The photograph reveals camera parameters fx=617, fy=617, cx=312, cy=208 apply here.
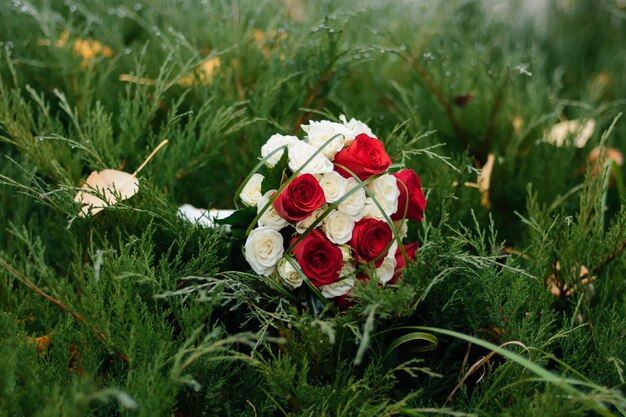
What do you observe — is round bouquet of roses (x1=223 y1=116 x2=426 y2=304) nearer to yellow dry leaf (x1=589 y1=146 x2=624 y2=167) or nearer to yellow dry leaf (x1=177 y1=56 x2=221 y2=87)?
yellow dry leaf (x1=177 y1=56 x2=221 y2=87)

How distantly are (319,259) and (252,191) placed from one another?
0.17 metres

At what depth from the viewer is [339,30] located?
1.33 metres

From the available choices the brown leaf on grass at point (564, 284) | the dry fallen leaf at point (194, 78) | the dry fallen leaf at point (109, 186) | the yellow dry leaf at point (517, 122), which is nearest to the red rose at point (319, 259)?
the dry fallen leaf at point (109, 186)

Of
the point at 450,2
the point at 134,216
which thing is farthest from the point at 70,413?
the point at 450,2

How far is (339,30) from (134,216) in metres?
0.59

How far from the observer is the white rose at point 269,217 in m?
0.99

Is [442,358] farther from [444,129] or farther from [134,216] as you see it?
[444,129]

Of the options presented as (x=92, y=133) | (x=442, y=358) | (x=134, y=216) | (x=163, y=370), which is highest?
(x=92, y=133)

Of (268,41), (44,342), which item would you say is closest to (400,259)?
(44,342)

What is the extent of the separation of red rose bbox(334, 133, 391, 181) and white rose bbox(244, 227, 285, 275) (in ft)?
Answer: 0.53

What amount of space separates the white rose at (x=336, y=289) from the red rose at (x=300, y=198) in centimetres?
12

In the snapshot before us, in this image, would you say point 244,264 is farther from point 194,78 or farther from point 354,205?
point 194,78

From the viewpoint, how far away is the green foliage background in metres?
0.90

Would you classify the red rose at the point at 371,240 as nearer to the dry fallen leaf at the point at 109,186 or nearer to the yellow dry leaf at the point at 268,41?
the dry fallen leaf at the point at 109,186
